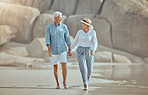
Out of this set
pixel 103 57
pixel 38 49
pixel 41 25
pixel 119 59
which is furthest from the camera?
pixel 41 25

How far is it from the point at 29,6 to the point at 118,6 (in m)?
6.71

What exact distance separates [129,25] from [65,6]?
5.53m

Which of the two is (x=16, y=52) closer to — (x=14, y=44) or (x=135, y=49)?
(x=14, y=44)

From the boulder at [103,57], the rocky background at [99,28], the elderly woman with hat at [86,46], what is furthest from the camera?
→ the rocky background at [99,28]

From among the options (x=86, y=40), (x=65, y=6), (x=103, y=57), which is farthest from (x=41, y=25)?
(x=86, y=40)

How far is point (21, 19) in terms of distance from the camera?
2370 cm

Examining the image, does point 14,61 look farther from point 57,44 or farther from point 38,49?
point 57,44

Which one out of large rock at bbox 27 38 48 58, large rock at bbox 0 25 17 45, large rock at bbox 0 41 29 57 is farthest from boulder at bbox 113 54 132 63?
large rock at bbox 0 25 17 45

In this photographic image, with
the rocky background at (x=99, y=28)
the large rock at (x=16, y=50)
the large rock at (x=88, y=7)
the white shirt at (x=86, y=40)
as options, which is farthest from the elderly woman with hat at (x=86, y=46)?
the large rock at (x=88, y=7)

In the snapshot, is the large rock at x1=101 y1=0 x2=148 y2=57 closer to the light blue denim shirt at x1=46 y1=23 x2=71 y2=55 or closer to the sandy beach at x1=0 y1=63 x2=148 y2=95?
the sandy beach at x1=0 y1=63 x2=148 y2=95

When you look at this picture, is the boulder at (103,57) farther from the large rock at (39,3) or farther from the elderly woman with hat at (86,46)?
the elderly woman with hat at (86,46)

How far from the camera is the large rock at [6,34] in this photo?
874 inches

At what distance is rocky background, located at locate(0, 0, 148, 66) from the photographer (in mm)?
20734

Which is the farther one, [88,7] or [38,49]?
[88,7]
